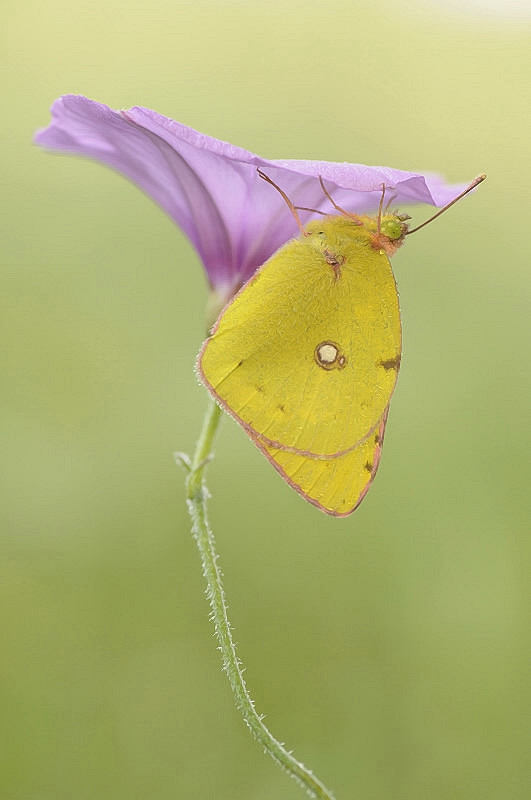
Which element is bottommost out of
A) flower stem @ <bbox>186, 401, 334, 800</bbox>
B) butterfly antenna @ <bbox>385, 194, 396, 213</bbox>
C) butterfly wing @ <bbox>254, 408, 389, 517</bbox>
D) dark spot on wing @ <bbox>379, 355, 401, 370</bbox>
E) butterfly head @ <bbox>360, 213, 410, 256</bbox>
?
flower stem @ <bbox>186, 401, 334, 800</bbox>

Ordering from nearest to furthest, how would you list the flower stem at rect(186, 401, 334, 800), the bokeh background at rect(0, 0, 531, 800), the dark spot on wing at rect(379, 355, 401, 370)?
the flower stem at rect(186, 401, 334, 800) → the dark spot on wing at rect(379, 355, 401, 370) → the bokeh background at rect(0, 0, 531, 800)

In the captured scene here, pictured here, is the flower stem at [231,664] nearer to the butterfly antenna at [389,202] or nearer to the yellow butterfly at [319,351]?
the yellow butterfly at [319,351]

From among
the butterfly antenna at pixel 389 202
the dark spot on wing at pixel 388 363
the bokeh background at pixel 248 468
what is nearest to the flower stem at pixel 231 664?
the dark spot on wing at pixel 388 363

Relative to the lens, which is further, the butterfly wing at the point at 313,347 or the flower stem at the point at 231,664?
the butterfly wing at the point at 313,347

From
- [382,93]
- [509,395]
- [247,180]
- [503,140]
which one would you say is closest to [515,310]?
[509,395]

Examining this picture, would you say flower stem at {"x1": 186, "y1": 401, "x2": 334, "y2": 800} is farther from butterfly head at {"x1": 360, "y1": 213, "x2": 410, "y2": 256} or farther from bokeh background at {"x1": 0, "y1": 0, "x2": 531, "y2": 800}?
bokeh background at {"x1": 0, "y1": 0, "x2": 531, "y2": 800}


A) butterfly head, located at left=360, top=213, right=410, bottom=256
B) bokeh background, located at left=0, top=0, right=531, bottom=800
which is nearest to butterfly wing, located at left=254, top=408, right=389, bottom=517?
butterfly head, located at left=360, top=213, right=410, bottom=256
